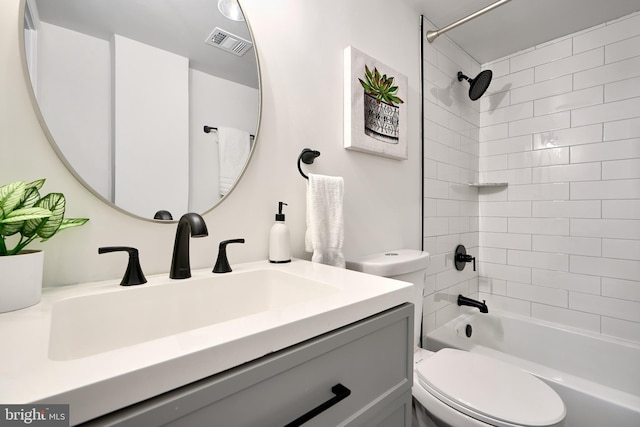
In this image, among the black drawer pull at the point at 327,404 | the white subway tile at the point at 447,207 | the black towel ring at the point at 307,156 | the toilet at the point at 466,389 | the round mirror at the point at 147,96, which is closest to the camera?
the black drawer pull at the point at 327,404

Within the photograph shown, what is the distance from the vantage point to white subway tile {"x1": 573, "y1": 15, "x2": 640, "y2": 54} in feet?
5.38

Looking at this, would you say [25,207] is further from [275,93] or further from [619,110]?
[619,110]

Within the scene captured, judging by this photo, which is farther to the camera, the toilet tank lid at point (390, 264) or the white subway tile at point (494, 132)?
the white subway tile at point (494, 132)

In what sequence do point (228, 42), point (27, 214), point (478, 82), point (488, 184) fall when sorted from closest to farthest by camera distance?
1. point (27, 214)
2. point (228, 42)
3. point (478, 82)
4. point (488, 184)

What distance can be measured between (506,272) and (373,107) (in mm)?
1666

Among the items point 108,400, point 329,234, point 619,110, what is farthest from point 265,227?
point 619,110

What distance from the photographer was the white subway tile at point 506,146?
6.57 feet

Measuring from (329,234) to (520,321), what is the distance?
1707 millimetres

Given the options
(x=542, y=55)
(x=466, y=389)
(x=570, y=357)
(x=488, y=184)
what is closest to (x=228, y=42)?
(x=466, y=389)

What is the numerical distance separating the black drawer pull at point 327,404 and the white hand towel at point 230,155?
63 cm

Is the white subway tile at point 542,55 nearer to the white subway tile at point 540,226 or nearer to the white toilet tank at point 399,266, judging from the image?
the white subway tile at point 540,226

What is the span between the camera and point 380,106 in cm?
135

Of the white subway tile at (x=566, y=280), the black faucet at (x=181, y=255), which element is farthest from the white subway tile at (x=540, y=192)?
the black faucet at (x=181, y=255)

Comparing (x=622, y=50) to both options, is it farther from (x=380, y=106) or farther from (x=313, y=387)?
(x=313, y=387)
